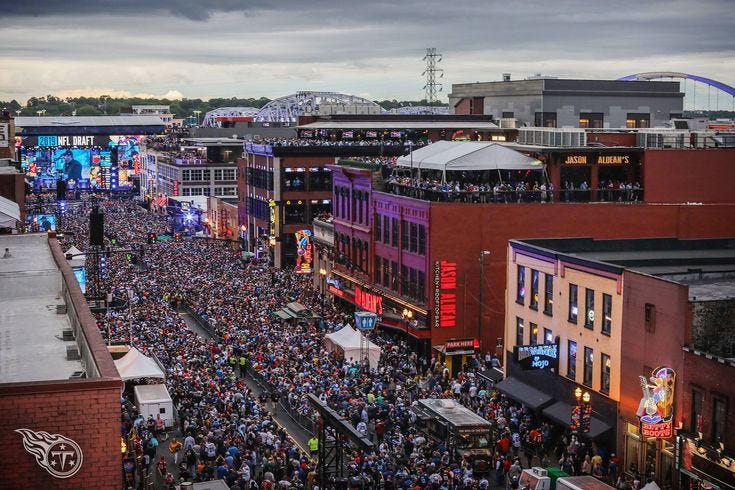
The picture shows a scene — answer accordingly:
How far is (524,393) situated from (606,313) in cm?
610

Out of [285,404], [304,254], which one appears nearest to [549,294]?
[285,404]

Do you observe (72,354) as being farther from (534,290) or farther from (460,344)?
(460,344)

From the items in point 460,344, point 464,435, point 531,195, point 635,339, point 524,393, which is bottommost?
point 464,435

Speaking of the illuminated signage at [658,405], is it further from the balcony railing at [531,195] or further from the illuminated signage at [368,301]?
the illuminated signage at [368,301]

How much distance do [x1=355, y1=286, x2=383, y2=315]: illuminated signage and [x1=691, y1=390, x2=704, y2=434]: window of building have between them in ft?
102

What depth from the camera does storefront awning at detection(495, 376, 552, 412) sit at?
45.2 metres

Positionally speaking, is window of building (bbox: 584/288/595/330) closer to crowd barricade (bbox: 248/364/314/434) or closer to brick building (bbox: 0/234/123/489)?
crowd barricade (bbox: 248/364/314/434)

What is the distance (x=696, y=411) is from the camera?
36188 millimetres

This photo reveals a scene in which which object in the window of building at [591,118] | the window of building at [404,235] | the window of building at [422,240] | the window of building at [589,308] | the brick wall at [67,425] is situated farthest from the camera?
the window of building at [591,118]

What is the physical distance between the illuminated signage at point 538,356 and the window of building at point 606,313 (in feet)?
12.1

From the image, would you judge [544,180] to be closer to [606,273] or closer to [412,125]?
[606,273]

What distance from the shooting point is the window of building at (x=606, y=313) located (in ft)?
139

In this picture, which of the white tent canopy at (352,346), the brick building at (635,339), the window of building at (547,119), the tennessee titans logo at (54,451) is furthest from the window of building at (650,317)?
the window of building at (547,119)

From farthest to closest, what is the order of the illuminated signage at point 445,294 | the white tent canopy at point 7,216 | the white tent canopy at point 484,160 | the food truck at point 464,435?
the white tent canopy at point 484,160 → the illuminated signage at point 445,294 → the white tent canopy at point 7,216 → the food truck at point 464,435
